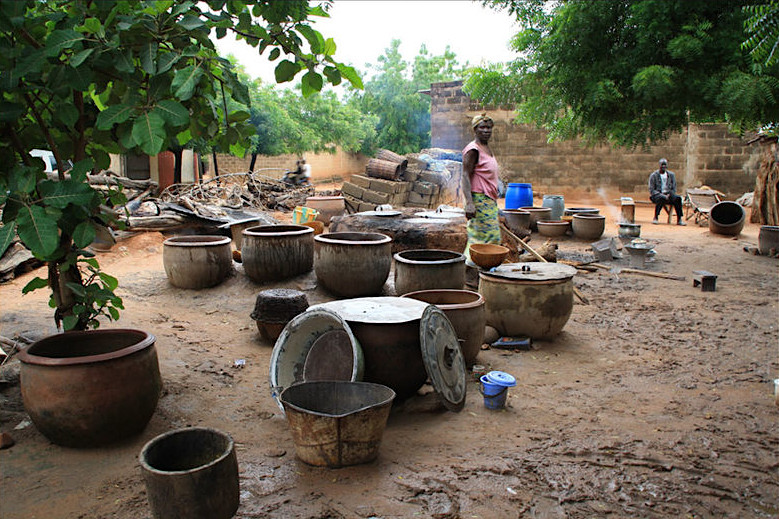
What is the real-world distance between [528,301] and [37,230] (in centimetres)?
386

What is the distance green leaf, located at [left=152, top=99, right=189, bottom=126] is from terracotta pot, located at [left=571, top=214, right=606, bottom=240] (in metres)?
9.63

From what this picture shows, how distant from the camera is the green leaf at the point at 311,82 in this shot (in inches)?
116

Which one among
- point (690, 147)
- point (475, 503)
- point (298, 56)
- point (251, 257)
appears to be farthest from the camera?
point (690, 147)

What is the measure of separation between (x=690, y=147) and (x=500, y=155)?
19.5 ft

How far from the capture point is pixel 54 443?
317cm

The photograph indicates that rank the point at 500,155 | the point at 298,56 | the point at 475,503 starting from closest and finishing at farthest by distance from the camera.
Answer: the point at 475,503 < the point at 298,56 < the point at 500,155

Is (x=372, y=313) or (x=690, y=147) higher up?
(x=690, y=147)

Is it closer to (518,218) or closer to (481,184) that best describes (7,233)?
(481,184)

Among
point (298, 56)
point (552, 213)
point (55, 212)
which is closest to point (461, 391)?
point (298, 56)

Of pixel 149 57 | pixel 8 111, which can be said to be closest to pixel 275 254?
pixel 8 111

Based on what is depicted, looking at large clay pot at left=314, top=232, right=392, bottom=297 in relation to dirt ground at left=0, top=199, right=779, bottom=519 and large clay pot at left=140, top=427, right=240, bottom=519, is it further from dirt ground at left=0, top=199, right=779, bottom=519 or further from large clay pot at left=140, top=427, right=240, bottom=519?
large clay pot at left=140, top=427, right=240, bottom=519

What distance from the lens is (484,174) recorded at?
5.84 metres

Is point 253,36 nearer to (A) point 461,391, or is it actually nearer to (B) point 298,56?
(B) point 298,56

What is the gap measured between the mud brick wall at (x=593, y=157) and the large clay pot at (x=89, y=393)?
1620 centimetres
